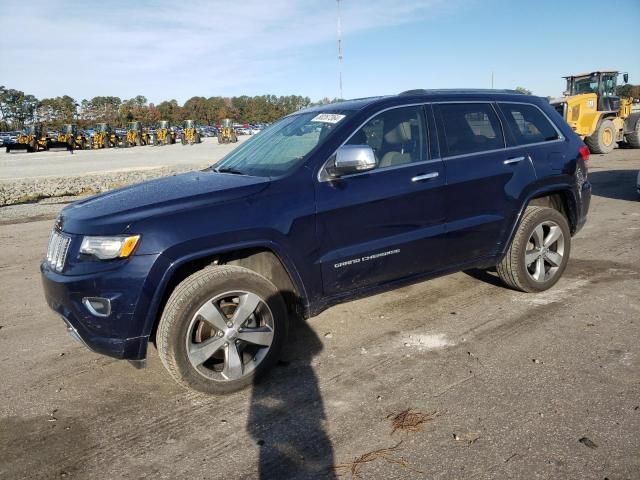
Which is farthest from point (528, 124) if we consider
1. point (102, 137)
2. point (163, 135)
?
point (102, 137)

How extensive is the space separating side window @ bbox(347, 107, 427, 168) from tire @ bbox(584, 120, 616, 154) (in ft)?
51.2

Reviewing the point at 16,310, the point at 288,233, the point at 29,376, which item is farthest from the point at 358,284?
the point at 16,310

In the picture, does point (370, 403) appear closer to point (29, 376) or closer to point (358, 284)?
point (358, 284)

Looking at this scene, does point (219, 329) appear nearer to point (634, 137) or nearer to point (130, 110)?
point (634, 137)

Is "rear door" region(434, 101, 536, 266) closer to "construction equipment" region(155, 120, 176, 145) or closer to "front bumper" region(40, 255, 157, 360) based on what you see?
"front bumper" region(40, 255, 157, 360)

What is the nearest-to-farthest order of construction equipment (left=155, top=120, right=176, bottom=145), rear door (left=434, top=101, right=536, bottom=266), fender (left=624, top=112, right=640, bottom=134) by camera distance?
rear door (left=434, top=101, right=536, bottom=266), fender (left=624, top=112, right=640, bottom=134), construction equipment (left=155, top=120, right=176, bottom=145)

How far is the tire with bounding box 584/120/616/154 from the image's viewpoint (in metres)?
16.8

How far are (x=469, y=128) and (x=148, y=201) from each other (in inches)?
103

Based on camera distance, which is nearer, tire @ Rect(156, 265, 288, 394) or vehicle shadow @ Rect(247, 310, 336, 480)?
vehicle shadow @ Rect(247, 310, 336, 480)

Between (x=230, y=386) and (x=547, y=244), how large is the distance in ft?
10.2

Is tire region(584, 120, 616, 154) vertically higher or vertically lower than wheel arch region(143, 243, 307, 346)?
higher

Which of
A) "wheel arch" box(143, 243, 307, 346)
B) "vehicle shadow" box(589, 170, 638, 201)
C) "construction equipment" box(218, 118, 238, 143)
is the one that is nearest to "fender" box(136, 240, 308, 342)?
"wheel arch" box(143, 243, 307, 346)

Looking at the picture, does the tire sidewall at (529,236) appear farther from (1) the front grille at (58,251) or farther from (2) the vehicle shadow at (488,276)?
(1) the front grille at (58,251)

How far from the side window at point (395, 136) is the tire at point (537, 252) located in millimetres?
1268
